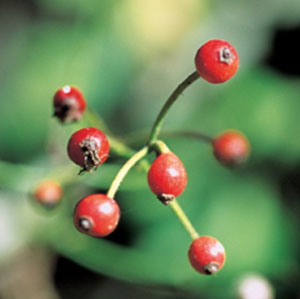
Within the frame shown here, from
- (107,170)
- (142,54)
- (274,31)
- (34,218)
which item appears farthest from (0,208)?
(274,31)

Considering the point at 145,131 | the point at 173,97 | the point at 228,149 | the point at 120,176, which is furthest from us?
the point at 145,131

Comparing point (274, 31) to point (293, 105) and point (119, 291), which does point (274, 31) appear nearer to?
point (293, 105)

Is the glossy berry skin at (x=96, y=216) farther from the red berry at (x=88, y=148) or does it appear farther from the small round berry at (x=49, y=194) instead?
the small round berry at (x=49, y=194)

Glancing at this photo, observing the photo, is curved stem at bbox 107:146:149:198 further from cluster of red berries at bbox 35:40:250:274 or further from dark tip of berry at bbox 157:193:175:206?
dark tip of berry at bbox 157:193:175:206

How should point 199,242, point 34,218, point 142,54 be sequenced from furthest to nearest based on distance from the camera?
point 142,54
point 34,218
point 199,242

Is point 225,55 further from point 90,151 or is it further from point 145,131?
point 145,131

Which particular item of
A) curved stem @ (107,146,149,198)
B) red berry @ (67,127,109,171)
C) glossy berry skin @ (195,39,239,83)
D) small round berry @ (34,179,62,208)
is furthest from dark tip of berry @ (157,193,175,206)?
small round berry @ (34,179,62,208)

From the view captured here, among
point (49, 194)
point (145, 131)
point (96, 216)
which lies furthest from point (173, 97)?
point (145, 131)

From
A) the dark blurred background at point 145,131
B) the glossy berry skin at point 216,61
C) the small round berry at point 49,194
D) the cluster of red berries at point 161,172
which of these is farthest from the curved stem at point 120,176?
the dark blurred background at point 145,131
